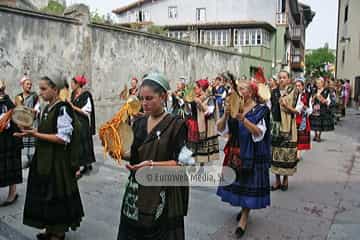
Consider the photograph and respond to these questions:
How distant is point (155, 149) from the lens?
2705 millimetres

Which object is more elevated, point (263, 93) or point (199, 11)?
point (199, 11)

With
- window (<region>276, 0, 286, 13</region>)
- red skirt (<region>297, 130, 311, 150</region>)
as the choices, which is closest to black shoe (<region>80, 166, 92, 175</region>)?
red skirt (<region>297, 130, 311, 150</region>)

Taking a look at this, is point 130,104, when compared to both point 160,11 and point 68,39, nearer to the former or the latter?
point 68,39

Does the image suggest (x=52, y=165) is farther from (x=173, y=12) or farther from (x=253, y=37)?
(x=173, y=12)

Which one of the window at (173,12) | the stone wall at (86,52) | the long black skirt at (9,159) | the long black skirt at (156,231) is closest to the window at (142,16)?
the window at (173,12)

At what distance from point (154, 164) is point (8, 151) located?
2.93m

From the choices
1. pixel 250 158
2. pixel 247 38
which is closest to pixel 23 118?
pixel 250 158

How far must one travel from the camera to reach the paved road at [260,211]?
14.3ft

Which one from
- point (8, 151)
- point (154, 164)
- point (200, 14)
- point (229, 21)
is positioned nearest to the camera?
point (154, 164)

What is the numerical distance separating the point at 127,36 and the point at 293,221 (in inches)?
340

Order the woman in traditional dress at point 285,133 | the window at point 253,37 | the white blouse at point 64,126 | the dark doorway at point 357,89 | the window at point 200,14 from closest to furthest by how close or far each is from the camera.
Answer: the white blouse at point 64,126
the woman in traditional dress at point 285,133
the dark doorway at point 357,89
the window at point 253,37
the window at point 200,14

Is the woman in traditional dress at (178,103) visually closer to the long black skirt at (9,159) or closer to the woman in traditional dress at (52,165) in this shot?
the long black skirt at (9,159)

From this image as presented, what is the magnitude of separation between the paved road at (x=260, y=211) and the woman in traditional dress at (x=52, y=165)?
0.57 m

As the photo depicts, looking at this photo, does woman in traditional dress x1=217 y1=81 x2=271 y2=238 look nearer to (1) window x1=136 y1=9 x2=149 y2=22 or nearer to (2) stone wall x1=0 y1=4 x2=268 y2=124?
(2) stone wall x1=0 y1=4 x2=268 y2=124
